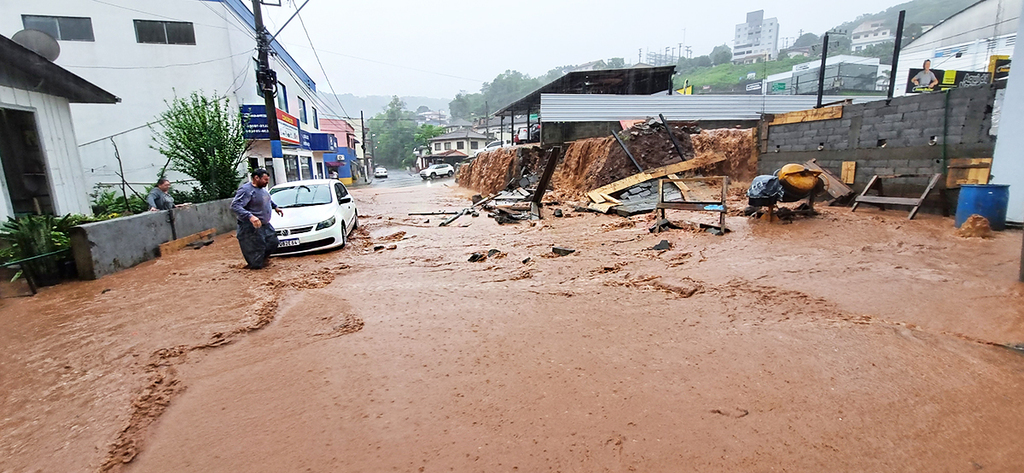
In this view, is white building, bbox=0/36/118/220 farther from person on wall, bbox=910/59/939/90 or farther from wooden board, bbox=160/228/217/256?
person on wall, bbox=910/59/939/90

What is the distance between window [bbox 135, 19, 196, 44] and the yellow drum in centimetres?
1951

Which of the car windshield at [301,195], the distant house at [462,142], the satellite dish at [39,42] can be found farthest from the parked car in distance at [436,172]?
the car windshield at [301,195]

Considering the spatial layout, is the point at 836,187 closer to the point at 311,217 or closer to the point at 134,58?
the point at 311,217

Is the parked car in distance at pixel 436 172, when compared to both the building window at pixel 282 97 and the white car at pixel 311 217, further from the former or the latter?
the white car at pixel 311 217

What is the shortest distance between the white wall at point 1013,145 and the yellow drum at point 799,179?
2538 millimetres

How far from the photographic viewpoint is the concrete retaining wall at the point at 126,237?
5.86m

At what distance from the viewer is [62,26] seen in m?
14.7

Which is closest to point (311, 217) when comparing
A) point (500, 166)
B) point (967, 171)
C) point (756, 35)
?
point (967, 171)

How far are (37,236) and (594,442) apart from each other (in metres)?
7.60

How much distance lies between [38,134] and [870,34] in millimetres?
132113

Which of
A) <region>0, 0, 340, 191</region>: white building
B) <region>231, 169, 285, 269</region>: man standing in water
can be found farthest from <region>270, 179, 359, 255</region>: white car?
<region>0, 0, 340, 191</region>: white building

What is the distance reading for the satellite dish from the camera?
900 centimetres

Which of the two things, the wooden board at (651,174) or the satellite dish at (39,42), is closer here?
the satellite dish at (39,42)

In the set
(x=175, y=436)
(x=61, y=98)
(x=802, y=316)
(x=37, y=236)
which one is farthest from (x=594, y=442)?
(x=61, y=98)
